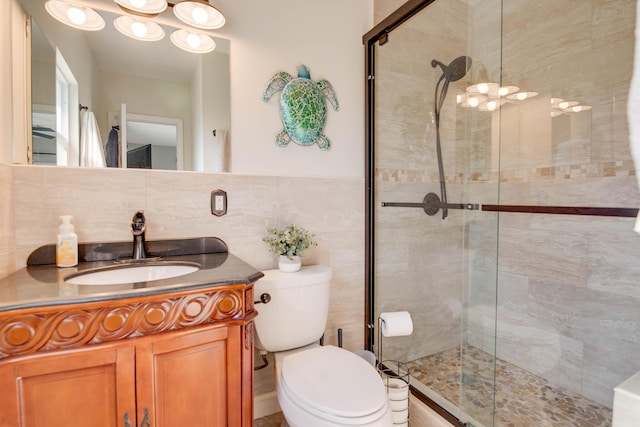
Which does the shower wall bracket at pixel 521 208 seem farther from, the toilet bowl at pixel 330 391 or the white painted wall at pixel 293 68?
the toilet bowl at pixel 330 391

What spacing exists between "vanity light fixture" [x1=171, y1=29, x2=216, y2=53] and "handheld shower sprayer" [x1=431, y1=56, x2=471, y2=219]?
1.19 meters

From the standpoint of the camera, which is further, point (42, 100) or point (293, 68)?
point (293, 68)

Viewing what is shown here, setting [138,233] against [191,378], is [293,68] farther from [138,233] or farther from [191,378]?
[191,378]

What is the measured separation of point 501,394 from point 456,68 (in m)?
1.70

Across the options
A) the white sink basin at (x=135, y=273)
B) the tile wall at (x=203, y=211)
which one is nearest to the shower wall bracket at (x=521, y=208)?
the tile wall at (x=203, y=211)

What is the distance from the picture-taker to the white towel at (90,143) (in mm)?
1326

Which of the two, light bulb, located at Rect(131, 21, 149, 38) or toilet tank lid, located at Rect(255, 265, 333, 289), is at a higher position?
light bulb, located at Rect(131, 21, 149, 38)

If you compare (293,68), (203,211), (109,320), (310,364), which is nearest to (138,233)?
(203,211)

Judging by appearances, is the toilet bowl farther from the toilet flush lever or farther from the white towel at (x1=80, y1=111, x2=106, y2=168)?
the white towel at (x1=80, y1=111, x2=106, y2=168)

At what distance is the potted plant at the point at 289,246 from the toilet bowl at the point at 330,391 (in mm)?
391

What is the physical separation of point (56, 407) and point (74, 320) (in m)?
0.22

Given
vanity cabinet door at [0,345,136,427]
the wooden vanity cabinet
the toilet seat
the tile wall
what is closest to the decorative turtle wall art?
the tile wall

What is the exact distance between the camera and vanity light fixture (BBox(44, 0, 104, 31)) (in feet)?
4.23

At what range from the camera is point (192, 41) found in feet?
4.99
